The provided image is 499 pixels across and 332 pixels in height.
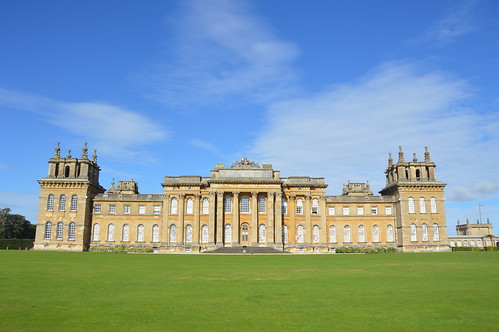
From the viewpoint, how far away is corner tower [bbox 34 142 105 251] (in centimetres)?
5900

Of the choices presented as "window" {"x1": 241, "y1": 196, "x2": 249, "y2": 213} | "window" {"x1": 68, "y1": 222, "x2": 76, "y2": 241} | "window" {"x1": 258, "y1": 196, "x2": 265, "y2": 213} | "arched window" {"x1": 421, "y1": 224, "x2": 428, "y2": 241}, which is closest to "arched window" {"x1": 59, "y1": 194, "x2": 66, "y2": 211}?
"window" {"x1": 68, "y1": 222, "x2": 76, "y2": 241}

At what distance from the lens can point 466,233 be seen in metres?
116

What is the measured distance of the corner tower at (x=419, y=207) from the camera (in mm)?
60188

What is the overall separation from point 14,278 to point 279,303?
11.7m

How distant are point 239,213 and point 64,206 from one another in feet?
84.8

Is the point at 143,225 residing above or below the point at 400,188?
below

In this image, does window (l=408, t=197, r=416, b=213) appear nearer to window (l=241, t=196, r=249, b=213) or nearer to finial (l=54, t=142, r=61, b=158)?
window (l=241, t=196, r=249, b=213)

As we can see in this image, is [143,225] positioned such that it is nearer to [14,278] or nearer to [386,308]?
[14,278]

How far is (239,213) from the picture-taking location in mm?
59656

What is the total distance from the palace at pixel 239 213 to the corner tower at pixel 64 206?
0.14 metres

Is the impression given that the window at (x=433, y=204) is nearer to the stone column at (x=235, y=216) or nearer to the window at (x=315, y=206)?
the window at (x=315, y=206)

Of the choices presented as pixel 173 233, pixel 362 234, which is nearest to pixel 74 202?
pixel 173 233

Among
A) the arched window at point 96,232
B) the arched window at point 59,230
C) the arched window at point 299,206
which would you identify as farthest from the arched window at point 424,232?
the arched window at point 59,230

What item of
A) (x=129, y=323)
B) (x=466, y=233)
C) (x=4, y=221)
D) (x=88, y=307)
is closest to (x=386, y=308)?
(x=129, y=323)
